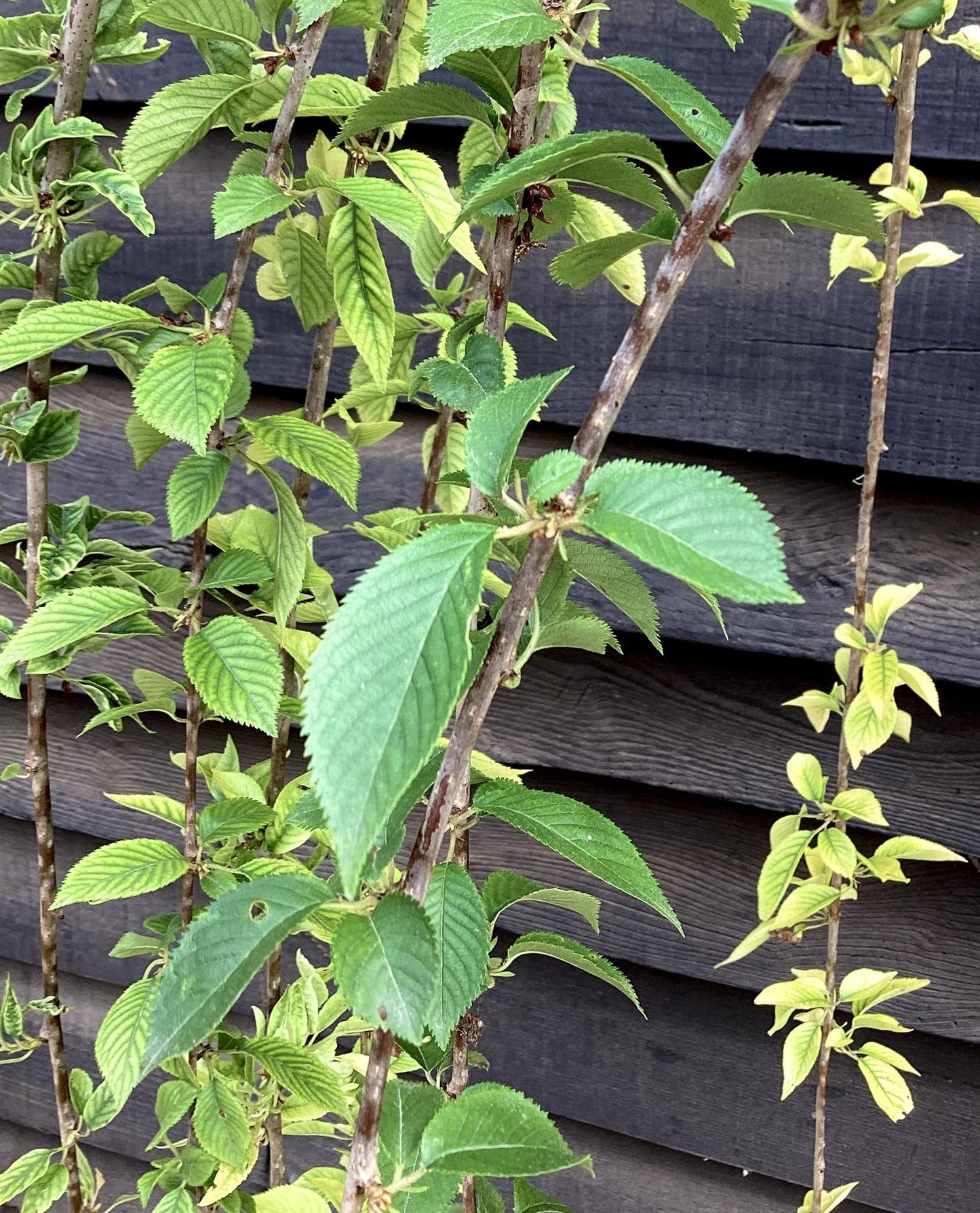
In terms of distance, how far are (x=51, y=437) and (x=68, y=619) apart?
0.41 feet

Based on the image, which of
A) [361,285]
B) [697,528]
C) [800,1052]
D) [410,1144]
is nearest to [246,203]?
[361,285]

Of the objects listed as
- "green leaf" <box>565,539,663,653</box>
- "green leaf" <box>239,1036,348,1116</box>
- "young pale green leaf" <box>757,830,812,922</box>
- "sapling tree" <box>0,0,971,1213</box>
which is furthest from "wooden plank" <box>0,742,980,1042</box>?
"green leaf" <box>565,539,663,653</box>

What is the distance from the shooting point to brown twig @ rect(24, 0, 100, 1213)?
1.71 ft

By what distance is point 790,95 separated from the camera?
815 millimetres

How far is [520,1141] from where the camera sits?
34 cm

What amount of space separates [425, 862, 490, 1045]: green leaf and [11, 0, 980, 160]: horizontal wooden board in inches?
27.0

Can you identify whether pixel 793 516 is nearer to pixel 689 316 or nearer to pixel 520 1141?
pixel 689 316

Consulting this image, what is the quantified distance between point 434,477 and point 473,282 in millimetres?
131

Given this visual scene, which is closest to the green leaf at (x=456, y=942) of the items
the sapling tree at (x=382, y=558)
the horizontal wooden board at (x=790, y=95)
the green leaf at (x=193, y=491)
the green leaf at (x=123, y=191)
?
the sapling tree at (x=382, y=558)

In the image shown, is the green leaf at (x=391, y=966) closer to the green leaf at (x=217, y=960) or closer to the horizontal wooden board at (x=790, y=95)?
the green leaf at (x=217, y=960)

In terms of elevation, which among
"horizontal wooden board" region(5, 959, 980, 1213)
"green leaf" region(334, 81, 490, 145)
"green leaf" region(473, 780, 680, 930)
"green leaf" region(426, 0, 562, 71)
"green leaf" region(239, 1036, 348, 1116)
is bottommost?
"horizontal wooden board" region(5, 959, 980, 1213)

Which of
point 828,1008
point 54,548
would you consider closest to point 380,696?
point 54,548

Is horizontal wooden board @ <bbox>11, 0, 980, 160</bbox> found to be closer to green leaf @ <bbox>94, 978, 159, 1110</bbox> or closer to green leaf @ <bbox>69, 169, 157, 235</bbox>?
green leaf @ <bbox>69, 169, 157, 235</bbox>

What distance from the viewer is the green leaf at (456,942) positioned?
35 centimetres
